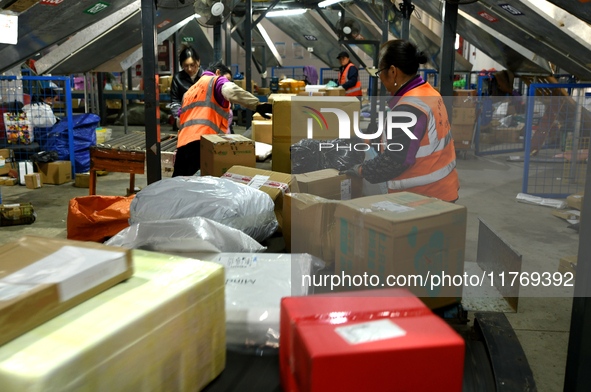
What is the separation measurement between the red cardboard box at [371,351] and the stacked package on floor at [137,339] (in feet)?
0.65

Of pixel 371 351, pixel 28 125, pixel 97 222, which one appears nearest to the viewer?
pixel 371 351

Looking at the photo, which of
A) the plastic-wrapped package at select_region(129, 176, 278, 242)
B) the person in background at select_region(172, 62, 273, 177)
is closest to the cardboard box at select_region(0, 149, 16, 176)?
the person in background at select_region(172, 62, 273, 177)

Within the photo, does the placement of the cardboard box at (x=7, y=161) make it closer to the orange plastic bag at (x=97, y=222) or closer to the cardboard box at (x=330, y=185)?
the orange plastic bag at (x=97, y=222)

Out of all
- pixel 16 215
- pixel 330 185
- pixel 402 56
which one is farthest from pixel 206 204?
pixel 16 215

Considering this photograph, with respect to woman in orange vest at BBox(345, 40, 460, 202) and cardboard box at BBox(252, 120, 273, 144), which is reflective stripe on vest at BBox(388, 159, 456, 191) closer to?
woman in orange vest at BBox(345, 40, 460, 202)

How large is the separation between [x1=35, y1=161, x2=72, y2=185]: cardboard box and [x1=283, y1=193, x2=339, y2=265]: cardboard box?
498cm

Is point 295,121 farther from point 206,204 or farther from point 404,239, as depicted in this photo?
point 404,239

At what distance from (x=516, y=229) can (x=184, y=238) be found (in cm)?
390

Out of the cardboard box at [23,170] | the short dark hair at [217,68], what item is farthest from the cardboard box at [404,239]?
the cardboard box at [23,170]

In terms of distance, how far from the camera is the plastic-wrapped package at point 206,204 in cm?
199

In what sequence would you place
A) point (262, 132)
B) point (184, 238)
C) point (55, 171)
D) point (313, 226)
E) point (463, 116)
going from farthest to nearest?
1. point (463, 116)
2. point (262, 132)
3. point (55, 171)
4. point (313, 226)
5. point (184, 238)

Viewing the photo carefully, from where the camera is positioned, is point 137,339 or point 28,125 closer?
point 137,339

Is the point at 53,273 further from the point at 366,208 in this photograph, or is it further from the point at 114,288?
the point at 366,208

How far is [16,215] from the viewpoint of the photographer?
4.42m
